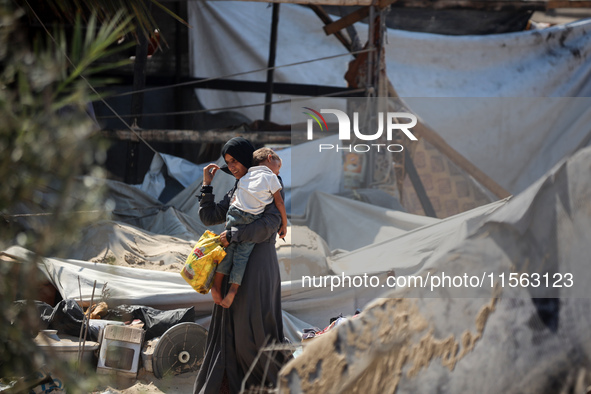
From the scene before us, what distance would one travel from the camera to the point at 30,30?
776 cm

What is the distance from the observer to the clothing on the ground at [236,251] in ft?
9.95

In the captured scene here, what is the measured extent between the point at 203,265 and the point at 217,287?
0.45 feet

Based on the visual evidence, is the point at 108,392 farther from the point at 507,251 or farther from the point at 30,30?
the point at 30,30

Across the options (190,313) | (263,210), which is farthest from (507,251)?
(190,313)

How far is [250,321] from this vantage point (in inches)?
119

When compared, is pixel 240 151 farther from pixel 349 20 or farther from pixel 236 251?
pixel 349 20

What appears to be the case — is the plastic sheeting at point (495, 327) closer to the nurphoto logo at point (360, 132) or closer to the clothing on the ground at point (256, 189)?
the clothing on the ground at point (256, 189)

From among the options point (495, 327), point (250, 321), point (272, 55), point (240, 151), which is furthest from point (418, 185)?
point (495, 327)

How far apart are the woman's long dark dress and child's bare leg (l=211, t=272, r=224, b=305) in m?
0.04

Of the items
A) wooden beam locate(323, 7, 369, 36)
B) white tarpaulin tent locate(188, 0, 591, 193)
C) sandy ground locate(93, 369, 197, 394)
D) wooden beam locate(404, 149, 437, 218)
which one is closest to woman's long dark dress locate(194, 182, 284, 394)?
sandy ground locate(93, 369, 197, 394)

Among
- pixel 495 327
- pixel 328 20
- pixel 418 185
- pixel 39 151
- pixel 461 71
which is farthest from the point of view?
pixel 461 71

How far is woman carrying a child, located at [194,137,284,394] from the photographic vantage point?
9.87 ft

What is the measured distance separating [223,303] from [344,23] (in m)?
4.79

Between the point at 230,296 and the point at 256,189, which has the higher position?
the point at 256,189
